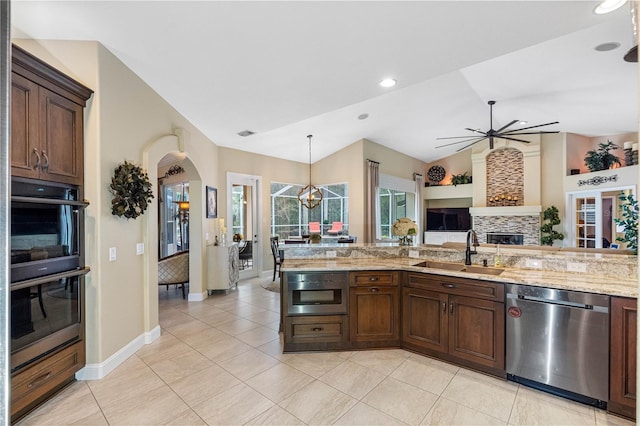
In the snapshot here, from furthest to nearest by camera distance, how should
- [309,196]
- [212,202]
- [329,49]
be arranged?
[309,196] → [212,202] → [329,49]

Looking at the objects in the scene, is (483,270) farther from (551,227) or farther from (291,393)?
(551,227)

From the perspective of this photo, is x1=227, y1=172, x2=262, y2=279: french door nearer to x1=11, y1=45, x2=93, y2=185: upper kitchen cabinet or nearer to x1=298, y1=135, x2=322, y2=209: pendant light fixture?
x1=298, y1=135, x2=322, y2=209: pendant light fixture

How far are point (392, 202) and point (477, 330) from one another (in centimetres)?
664

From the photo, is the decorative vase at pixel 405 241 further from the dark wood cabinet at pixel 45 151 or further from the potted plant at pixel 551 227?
the potted plant at pixel 551 227

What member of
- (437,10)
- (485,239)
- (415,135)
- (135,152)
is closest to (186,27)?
(135,152)

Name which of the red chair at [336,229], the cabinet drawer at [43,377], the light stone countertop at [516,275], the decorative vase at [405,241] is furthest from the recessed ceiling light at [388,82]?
the red chair at [336,229]

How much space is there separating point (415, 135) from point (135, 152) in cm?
670

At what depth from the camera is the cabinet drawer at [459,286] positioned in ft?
8.61

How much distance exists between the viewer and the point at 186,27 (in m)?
2.33

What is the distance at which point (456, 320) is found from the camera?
2826 mm

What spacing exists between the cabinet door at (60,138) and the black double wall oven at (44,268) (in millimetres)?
112

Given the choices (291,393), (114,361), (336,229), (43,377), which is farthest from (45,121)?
(336,229)

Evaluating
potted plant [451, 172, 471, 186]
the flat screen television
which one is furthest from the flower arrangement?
potted plant [451, 172, 471, 186]

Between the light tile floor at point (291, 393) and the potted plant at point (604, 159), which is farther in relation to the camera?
the potted plant at point (604, 159)
